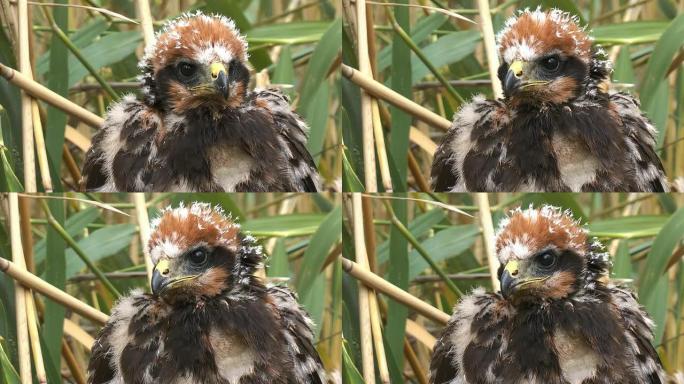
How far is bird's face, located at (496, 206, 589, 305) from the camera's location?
2.34m

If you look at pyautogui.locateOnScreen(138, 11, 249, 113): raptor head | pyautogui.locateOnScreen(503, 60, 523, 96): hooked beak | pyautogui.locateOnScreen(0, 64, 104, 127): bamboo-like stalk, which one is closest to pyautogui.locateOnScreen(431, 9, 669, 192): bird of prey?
pyautogui.locateOnScreen(503, 60, 523, 96): hooked beak

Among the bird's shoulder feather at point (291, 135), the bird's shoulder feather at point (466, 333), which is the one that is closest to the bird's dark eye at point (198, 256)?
the bird's shoulder feather at point (291, 135)

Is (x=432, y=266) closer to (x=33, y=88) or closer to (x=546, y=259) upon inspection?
(x=546, y=259)

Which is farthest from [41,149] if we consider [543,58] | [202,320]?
[543,58]

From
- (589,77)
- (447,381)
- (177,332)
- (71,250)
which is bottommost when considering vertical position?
(447,381)

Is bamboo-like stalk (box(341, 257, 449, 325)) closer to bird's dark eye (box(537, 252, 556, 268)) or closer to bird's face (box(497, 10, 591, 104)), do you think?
bird's dark eye (box(537, 252, 556, 268))

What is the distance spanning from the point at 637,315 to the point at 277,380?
2.93 feet

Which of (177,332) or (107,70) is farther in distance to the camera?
(107,70)

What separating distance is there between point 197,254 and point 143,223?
0.25 meters

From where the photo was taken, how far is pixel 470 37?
246 cm

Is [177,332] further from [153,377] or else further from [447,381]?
[447,381]

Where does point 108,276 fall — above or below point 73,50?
below

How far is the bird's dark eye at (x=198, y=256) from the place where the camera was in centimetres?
235

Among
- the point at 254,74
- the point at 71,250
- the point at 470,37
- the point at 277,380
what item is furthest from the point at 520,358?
the point at 71,250
